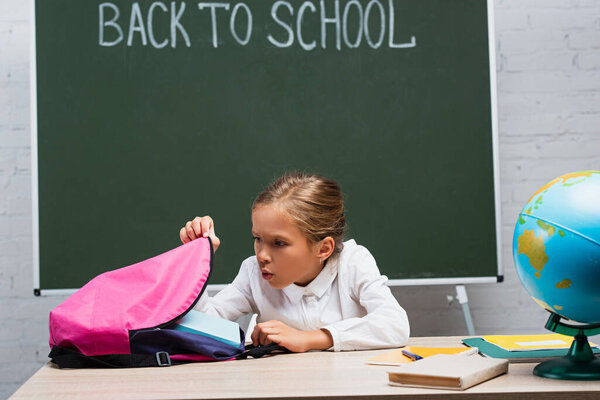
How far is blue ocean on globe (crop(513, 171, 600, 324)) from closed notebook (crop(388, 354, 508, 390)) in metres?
0.14

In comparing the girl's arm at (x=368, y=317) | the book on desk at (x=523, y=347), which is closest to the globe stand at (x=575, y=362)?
the book on desk at (x=523, y=347)

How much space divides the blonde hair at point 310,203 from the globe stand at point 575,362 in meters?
0.58

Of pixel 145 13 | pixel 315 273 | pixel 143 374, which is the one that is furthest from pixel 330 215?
pixel 145 13

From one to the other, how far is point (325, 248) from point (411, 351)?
34 centimetres

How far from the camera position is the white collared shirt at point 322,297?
149 cm

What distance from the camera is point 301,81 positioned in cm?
242

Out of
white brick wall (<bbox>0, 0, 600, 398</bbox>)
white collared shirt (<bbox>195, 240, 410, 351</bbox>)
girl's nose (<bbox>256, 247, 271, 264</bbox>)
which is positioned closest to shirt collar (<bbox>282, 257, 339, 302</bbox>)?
white collared shirt (<bbox>195, 240, 410, 351</bbox>)

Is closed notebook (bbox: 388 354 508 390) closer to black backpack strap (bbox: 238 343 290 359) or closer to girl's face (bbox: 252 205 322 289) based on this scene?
black backpack strap (bbox: 238 343 290 359)

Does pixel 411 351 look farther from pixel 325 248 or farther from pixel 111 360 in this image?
pixel 111 360

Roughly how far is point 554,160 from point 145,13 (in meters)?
1.81

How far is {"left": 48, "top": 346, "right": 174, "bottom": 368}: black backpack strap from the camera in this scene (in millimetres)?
1167

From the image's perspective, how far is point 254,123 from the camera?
240cm

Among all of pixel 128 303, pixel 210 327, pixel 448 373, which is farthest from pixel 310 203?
pixel 448 373

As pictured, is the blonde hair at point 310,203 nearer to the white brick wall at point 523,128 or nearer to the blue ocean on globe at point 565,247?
the blue ocean on globe at point 565,247
